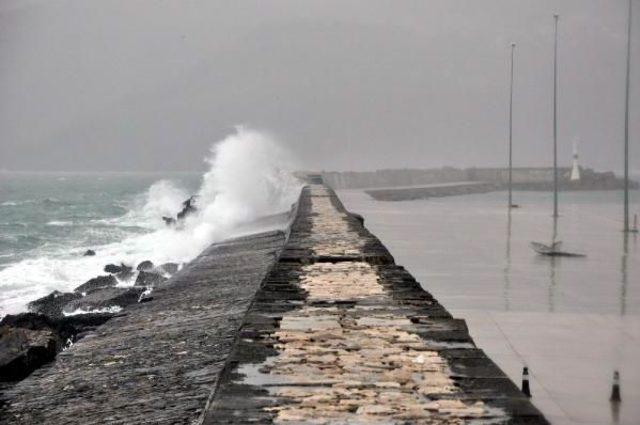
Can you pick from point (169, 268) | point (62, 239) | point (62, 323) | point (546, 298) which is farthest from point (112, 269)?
point (62, 239)

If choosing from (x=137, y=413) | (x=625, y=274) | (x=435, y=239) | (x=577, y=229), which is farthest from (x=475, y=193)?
(x=137, y=413)

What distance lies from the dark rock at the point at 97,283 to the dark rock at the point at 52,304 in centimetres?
129

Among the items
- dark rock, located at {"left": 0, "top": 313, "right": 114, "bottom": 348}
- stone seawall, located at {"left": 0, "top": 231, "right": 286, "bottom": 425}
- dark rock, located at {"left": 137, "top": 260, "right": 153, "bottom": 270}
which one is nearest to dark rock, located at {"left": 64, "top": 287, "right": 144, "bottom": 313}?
dark rock, located at {"left": 0, "top": 313, "right": 114, "bottom": 348}

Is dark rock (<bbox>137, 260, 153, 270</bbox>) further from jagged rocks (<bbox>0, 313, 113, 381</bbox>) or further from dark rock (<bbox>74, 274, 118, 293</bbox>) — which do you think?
jagged rocks (<bbox>0, 313, 113, 381</bbox>)

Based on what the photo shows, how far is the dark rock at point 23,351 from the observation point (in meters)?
11.4

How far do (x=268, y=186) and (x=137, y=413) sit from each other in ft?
127

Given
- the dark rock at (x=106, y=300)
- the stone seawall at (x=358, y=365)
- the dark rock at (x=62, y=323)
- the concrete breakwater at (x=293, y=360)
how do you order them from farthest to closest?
the dark rock at (x=106, y=300), the dark rock at (x=62, y=323), the concrete breakwater at (x=293, y=360), the stone seawall at (x=358, y=365)

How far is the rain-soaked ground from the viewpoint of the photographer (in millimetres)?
10359

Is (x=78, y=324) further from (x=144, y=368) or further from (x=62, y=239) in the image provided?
(x=62, y=239)

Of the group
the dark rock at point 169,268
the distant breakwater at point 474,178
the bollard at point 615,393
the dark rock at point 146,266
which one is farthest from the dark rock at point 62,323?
the distant breakwater at point 474,178

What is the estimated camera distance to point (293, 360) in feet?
19.5

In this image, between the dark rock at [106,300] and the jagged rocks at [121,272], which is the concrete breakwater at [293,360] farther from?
the jagged rocks at [121,272]

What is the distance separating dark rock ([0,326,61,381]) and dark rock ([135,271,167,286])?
31.6 feet

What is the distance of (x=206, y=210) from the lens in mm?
40469
